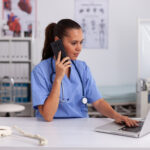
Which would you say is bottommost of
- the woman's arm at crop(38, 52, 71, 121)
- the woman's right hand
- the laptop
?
the laptop

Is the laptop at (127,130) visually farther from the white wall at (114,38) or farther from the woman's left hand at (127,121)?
the white wall at (114,38)

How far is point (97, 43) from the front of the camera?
3945 millimetres

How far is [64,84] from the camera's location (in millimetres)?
1539

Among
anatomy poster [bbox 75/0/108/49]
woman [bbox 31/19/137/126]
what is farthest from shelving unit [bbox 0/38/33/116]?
woman [bbox 31/19/137/126]

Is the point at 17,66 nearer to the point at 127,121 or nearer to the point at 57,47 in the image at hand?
the point at 57,47

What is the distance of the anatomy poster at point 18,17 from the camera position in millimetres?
3898

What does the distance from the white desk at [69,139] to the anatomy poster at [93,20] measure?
269cm

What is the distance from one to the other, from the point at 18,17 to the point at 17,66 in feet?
2.56

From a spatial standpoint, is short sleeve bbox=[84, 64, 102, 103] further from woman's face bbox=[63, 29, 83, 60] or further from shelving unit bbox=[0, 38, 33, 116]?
shelving unit bbox=[0, 38, 33, 116]

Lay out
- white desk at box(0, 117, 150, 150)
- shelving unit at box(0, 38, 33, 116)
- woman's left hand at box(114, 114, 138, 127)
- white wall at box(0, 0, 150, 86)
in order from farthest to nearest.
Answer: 1. white wall at box(0, 0, 150, 86)
2. shelving unit at box(0, 38, 33, 116)
3. woman's left hand at box(114, 114, 138, 127)
4. white desk at box(0, 117, 150, 150)

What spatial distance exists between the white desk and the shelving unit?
2.30 meters

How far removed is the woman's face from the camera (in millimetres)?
1485

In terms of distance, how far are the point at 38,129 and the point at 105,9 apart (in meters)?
2.99

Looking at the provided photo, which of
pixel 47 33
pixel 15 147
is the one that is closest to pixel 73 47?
pixel 47 33
